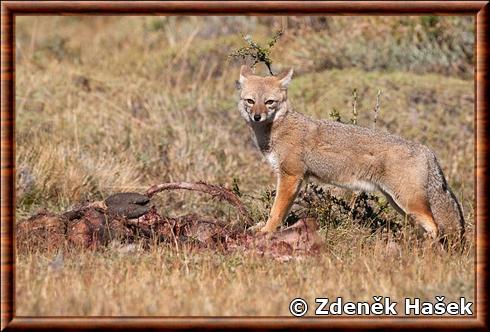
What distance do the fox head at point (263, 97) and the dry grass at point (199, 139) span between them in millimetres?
1168

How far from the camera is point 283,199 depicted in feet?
26.2

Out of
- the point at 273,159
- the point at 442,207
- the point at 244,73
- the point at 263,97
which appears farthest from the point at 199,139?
the point at 442,207

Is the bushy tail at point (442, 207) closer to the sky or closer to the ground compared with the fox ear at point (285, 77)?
closer to the ground

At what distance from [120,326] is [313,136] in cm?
332

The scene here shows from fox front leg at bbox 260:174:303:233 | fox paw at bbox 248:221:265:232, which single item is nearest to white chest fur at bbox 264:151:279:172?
fox front leg at bbox 260:174:303:233

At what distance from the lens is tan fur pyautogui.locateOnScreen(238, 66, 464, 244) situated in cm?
786

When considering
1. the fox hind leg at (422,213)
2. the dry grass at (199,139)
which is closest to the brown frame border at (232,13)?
the dry grass at (199,139)

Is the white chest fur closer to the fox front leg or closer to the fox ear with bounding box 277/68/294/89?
the fox front leg

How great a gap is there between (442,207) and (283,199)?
146cm

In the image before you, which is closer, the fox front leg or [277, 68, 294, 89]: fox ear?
the fox front leg

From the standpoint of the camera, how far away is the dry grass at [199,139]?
625 cm

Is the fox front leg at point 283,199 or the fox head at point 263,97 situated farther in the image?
the fox head at point 263,97

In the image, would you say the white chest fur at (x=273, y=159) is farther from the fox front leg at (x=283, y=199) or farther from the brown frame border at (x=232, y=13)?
the brown frame border at (x=232, y=13)

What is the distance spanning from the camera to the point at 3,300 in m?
6.16
